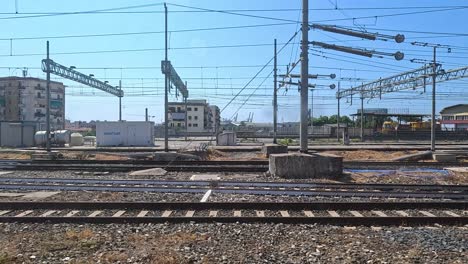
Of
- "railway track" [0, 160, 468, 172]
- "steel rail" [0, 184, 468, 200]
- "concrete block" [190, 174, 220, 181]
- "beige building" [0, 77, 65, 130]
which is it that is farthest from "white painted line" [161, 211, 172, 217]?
"beige building" [0, 77, 65, 130]

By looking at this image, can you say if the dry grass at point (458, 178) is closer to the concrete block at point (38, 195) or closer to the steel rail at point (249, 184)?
the steel rail at point (249, 184)

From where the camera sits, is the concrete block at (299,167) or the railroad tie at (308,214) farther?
the concrete block at (299,167)

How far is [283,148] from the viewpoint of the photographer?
28281 mm

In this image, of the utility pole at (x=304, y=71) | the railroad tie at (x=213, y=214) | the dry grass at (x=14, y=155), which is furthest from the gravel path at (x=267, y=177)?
the dry grass at (x=14, y=155)

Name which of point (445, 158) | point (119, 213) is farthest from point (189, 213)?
point (445, 158)

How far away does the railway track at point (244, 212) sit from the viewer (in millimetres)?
8812

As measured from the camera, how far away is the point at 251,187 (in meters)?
13.9

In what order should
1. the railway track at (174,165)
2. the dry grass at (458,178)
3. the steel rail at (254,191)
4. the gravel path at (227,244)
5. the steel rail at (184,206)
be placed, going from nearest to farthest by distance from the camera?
the gravel path at (227,244) → the steel rail at (184,206) → the steel rail at (254,191) → the dry grass at (458,178) → the railway track at (174,165)

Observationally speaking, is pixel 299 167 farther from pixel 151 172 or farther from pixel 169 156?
pixel 169 156

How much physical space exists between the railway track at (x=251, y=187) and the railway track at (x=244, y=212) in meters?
1.81

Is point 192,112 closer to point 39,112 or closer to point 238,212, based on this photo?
point 39,112

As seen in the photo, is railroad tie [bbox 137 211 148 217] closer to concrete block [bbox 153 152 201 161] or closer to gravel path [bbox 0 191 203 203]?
gravel path [bbox 0 191 203 203]

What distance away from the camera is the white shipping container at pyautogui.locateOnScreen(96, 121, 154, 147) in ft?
149

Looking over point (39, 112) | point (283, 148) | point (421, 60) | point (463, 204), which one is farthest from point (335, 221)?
point (39, 112)
